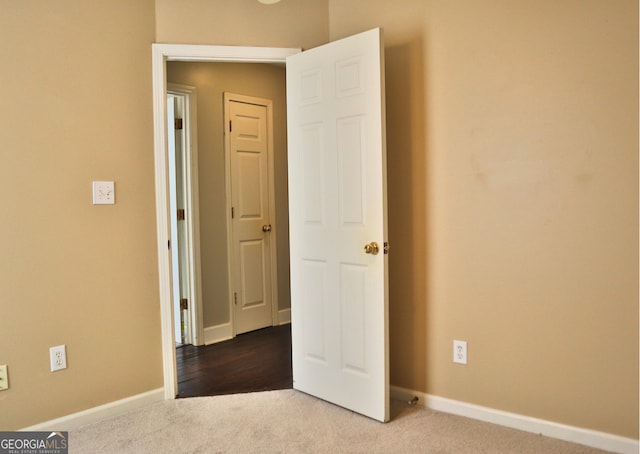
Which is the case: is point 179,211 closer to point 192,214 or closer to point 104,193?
point 192,214

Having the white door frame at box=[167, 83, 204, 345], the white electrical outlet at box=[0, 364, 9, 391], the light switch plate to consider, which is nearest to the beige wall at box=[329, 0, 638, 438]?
the light switch plate

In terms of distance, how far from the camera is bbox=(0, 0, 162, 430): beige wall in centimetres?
227

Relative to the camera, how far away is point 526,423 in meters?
2.34

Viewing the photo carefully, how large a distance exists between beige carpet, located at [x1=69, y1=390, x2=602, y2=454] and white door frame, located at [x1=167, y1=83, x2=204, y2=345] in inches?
46.9

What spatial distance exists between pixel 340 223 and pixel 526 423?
52.9 inches

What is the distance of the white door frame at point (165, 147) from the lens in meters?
2.73

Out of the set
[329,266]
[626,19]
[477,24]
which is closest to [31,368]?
[329,266]

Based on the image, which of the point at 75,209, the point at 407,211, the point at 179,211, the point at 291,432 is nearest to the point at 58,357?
the point at 75,209

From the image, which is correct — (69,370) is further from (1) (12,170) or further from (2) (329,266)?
(2) (329,266)

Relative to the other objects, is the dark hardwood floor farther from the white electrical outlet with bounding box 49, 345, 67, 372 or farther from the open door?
the white electrical outlet with bounding box 49, 345, 67, 372

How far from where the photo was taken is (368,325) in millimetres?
2520

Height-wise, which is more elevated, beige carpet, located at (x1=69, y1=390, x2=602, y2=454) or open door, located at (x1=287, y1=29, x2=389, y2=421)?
open door, located at (x1=287, y1=29, x2=389, y2=421)

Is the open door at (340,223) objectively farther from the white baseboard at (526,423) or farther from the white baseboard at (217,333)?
the white baseboard at (217,333)

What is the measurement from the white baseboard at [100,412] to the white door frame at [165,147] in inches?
3.7
